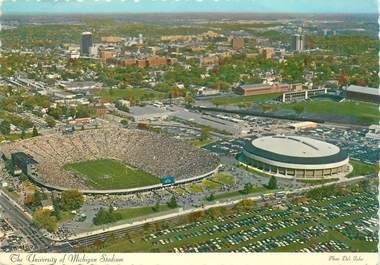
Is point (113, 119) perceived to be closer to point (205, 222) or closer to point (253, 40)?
point (205, 222)

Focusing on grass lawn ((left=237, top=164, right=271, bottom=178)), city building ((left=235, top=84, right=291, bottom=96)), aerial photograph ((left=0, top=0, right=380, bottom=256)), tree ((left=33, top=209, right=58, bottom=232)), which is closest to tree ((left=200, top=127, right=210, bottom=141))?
aerial photograph ((left=0, top=0, right=380, bottom=256))

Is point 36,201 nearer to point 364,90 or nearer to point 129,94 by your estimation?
point 129,94

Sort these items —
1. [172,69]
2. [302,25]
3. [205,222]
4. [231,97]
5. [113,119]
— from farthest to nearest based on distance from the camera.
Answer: [302,25], [172,69], [231,97], [113,119], [205,222]

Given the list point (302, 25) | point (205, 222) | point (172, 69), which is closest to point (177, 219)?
point (205, 222)

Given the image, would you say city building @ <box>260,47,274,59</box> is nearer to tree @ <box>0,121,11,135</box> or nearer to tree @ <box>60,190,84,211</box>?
tree @ <box>0,121,11,135</box>

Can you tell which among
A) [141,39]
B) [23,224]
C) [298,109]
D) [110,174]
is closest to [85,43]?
[141,39]

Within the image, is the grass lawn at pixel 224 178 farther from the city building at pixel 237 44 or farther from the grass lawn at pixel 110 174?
the city building at pixel 237 44
